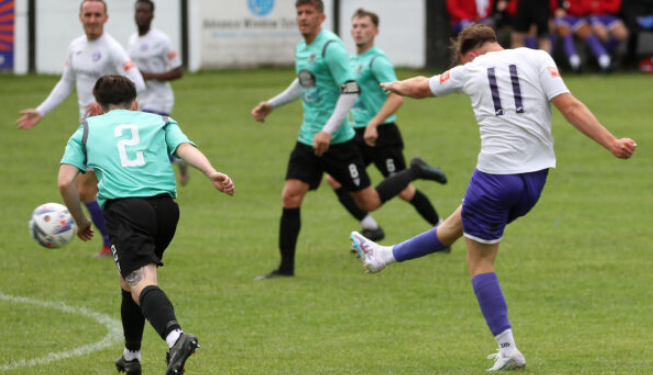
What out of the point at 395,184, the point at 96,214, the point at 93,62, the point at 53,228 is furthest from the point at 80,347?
the point at 93,62

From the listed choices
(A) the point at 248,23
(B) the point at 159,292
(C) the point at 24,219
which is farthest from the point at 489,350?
(A) the point at 248,23

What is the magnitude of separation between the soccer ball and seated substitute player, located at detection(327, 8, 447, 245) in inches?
140

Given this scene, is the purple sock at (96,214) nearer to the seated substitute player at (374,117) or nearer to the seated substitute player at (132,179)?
the seated substitute player at (374,117)

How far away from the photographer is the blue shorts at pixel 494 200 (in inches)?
252

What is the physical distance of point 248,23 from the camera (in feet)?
84.0

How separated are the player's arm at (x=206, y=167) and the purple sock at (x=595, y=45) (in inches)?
790

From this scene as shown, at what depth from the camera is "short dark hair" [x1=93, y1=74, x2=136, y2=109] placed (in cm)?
633

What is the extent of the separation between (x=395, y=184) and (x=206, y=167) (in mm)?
4420

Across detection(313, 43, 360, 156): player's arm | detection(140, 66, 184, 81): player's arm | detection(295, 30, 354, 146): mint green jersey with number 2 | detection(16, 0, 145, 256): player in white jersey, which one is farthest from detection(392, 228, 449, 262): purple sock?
detection(140, 66, 184, 81): player's arm

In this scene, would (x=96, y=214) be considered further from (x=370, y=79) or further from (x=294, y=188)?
A: (x=370, y=79)

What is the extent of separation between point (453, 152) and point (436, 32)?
8719 mm

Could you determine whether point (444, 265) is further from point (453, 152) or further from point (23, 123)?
point (453, 152)

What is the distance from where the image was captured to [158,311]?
5.79m

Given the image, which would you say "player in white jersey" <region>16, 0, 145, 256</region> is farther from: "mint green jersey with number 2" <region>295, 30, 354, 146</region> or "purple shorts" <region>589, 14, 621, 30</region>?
"purple shorts" <region>589, 14, 621, 30</region>
